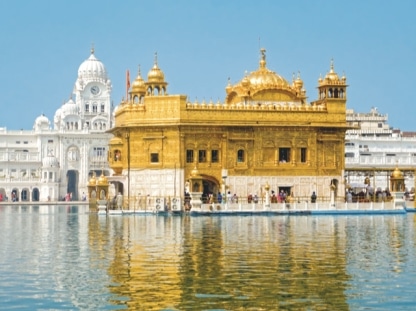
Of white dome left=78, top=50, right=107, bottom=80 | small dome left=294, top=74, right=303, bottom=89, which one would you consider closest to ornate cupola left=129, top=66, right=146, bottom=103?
small dome left=294, top=74, right=303, bottom=89

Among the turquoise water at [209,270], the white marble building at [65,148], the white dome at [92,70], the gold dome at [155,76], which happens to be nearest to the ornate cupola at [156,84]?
the gold dome at [155,76]

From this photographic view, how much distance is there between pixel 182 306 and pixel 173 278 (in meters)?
2.85

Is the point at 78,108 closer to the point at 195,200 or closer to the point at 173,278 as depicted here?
the point at 195,200

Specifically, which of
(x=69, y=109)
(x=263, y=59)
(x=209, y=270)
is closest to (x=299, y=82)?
(x=263, y=59)

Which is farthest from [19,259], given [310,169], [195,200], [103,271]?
[310,169]

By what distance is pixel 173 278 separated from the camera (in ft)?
50.8

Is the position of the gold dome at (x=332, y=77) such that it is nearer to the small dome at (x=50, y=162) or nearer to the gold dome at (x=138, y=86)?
the gold dome at (x=138, y=86)

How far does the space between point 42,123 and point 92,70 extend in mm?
8598

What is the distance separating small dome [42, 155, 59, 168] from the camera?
90250 millimetres

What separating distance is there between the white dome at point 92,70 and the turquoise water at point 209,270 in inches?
2911

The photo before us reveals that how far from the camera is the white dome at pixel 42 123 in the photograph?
98.5m

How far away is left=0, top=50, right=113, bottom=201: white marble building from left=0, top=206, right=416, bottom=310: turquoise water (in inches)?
2489

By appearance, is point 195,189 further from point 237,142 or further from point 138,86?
point 138,86

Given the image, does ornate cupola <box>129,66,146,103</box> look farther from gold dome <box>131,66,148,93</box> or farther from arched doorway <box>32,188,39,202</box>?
arched doorway <box>32,188,39,202</box>
